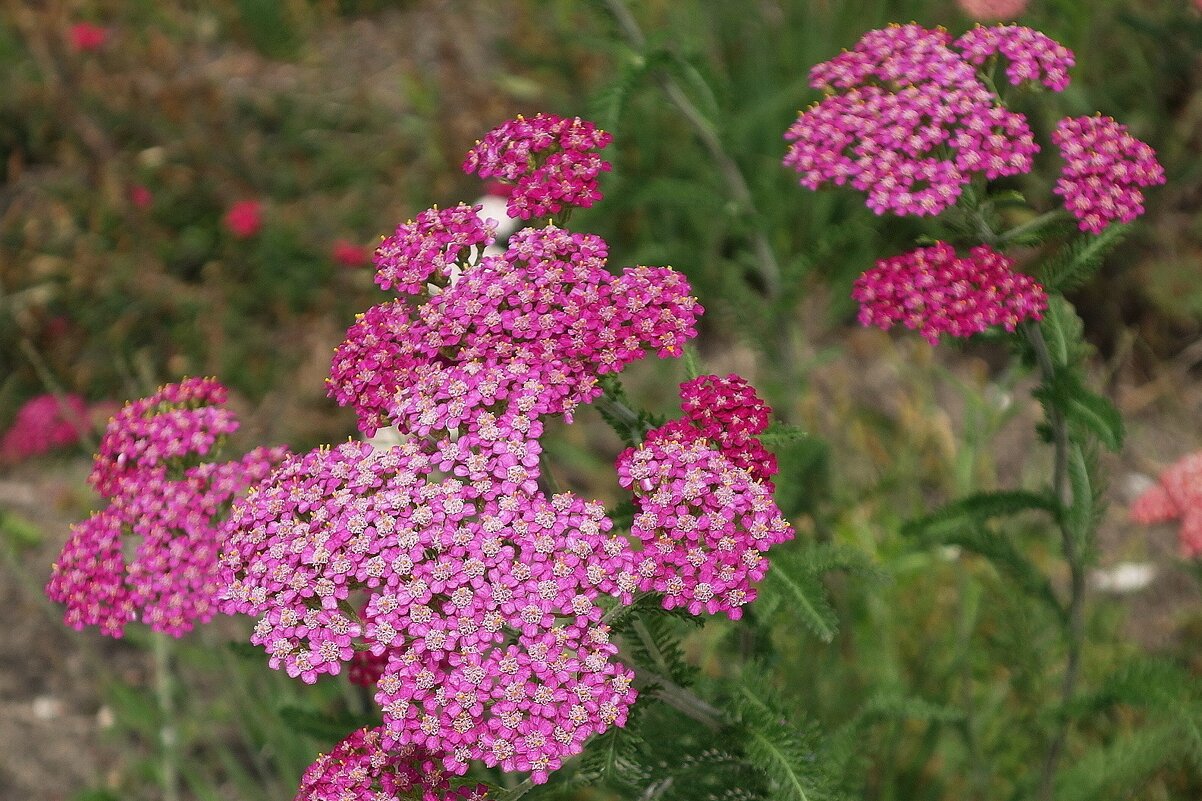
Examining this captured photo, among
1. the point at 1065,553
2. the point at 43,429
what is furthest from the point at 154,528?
the point at 43,429

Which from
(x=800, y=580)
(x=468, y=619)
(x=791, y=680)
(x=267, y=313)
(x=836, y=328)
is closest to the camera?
(x=468, y=619)

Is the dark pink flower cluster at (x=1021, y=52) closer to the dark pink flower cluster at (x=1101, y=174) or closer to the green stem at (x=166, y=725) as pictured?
the dark pink flower cluster at (x=1101, y=174)

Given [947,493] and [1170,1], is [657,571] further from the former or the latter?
[1170,1]

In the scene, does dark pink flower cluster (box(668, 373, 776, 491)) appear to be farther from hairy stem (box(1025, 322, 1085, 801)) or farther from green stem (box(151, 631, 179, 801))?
green stem (box(151, 631, 179, 801))

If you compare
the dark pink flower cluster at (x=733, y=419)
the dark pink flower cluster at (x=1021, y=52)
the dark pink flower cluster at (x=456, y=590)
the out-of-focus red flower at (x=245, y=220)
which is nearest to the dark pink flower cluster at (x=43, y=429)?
the out-of-focus red flower at (x=245, y=220)

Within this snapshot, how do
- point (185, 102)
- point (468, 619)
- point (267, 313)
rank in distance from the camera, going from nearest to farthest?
point (468, 619), point (267, 313), point (185, 102)

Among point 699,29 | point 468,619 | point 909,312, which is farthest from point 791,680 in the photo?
point 699,29

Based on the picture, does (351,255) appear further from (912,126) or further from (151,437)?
(912,126)
